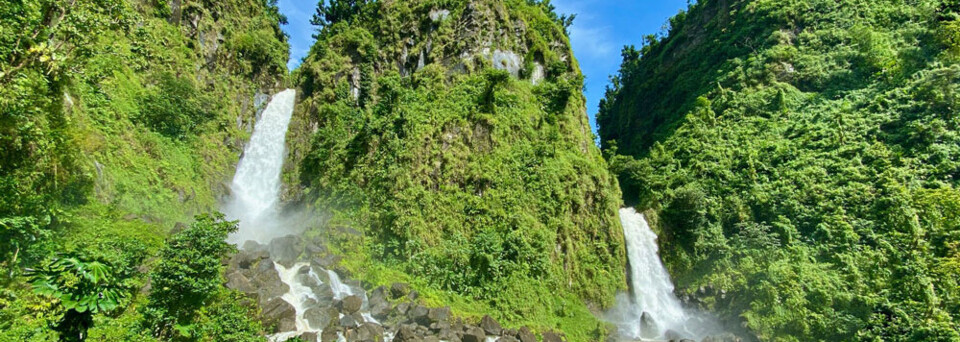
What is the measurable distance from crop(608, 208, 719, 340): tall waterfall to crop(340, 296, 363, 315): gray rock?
13.5 meters

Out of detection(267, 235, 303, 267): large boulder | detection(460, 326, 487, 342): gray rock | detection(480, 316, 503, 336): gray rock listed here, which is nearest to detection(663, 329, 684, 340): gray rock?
detection(480, 316, 503, 336): gray rock

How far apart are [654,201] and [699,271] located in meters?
5.51

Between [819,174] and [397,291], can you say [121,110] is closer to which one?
[397,291]

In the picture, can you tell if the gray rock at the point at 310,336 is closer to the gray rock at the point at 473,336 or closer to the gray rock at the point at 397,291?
the gray rock at the point at 397,291

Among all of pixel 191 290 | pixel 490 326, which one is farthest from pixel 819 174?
pixel 191 290

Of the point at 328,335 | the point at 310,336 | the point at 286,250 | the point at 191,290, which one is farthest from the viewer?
the point at 286,250

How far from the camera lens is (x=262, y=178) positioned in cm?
2666

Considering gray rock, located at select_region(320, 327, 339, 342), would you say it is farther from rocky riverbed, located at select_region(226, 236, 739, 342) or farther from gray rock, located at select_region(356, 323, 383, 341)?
gray rock, located at select_region(356, 323, 383, 341)

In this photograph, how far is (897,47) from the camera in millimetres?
31016

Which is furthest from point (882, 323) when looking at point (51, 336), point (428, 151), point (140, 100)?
point (140, 100)

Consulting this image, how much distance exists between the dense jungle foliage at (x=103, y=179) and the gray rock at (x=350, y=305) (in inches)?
140

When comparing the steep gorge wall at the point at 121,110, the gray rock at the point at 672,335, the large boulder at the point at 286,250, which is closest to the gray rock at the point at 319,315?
the large boulder at the point at 286,250

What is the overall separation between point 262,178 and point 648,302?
2440cm

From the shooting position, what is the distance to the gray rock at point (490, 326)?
54.3 ft
